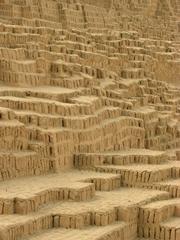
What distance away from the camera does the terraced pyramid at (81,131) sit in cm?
807

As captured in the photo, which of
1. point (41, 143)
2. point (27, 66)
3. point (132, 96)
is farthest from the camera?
point (132, 96)

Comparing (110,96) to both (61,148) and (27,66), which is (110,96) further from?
(61,148)

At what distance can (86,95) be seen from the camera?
11508 millimetres

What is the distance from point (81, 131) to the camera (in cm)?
1014

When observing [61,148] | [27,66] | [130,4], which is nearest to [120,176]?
[61,148]

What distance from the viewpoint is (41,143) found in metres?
9.33

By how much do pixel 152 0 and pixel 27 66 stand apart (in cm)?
954

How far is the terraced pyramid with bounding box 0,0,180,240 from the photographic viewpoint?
26.5 ft

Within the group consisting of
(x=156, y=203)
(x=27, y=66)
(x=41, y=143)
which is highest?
(x=27, y=66)

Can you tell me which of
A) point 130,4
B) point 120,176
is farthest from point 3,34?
point 130,4

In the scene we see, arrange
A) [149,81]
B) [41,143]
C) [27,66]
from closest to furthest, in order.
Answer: [41,143] < [27,66] < [149,81]

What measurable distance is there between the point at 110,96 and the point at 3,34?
2038 millimetres

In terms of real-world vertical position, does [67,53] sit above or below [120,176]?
above

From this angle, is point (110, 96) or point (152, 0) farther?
point (152, 0)
